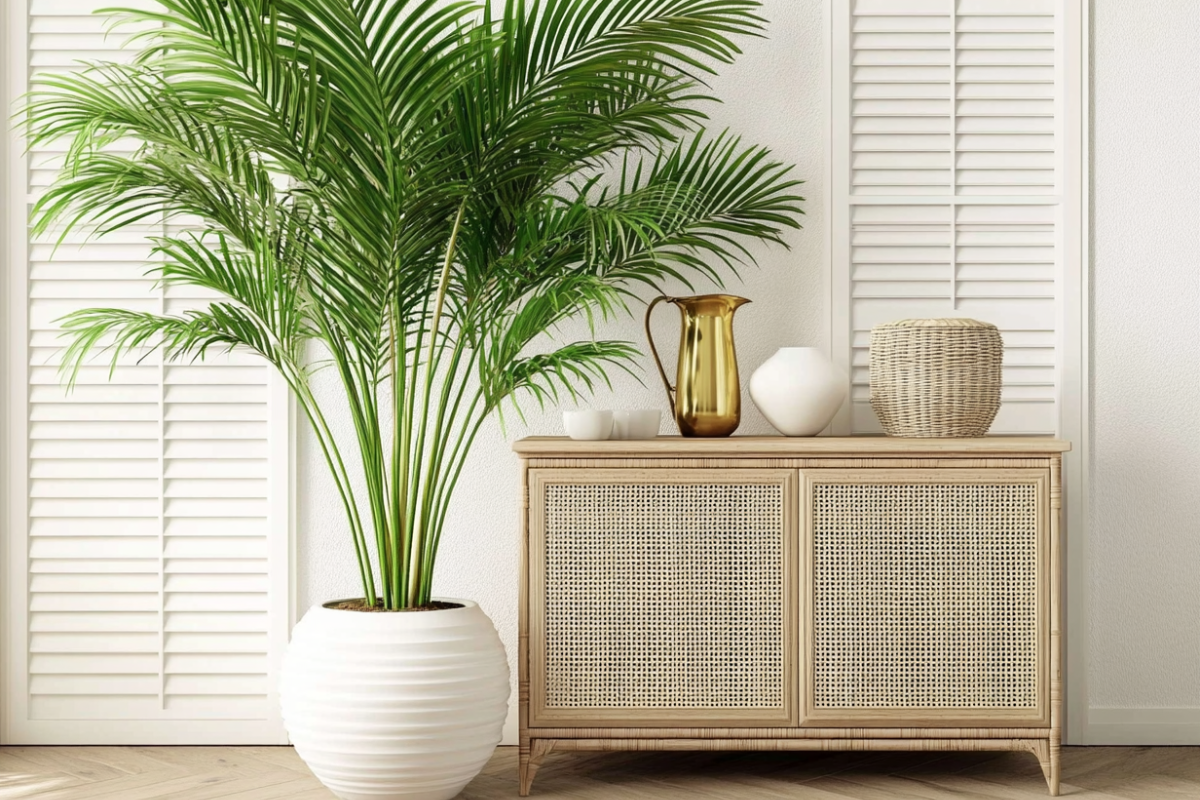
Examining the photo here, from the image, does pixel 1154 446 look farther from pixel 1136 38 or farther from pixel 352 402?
pixel 352 402

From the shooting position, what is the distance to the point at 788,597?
95.7 inches

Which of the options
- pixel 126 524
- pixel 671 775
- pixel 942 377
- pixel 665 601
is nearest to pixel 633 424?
pixel 665 601

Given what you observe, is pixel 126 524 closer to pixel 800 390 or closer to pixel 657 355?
pixel 657 355

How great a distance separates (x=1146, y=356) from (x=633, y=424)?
1.42 metres

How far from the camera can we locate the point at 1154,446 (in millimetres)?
2873

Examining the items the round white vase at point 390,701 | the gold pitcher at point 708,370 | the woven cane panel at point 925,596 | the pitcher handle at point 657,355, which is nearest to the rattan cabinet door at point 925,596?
the woven cane panel at point 925,596

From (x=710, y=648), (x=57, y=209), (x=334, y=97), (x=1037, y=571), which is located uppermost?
(x=334, y=97)

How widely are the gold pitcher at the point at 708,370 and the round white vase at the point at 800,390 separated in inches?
3.0

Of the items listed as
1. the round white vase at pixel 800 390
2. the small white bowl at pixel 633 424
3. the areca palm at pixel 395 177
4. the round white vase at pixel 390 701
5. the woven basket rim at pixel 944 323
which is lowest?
the round white vase at pixel 390 701

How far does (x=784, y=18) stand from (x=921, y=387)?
1.08 metres

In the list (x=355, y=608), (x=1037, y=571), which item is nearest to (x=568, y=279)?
(x=355, y=608)

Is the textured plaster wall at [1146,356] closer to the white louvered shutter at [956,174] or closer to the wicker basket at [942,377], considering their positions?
the white louvered shutter at [956,174]

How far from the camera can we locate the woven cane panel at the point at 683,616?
243 centimetres

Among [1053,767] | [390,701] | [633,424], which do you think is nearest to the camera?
[390,701]
